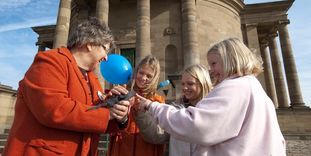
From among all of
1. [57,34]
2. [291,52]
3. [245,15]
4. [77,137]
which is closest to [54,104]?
[77,137]

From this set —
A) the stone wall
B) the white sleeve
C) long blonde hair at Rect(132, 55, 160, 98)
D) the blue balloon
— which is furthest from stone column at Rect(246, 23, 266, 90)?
the white sleeve

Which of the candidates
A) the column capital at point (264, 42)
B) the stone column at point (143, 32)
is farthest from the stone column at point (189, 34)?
the column capital at point (264, 42)

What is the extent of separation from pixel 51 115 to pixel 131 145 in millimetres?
1642

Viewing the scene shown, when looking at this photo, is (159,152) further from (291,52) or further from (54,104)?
(291,52)

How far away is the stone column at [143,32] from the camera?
1786cm

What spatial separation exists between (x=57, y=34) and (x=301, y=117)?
2042cm

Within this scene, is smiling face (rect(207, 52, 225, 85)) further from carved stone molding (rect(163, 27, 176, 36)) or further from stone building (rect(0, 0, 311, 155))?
carved stone molding (rect(163, 27, 176, 36))

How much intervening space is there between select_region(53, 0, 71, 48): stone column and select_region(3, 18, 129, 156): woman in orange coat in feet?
57.2

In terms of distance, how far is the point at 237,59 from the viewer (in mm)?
2307

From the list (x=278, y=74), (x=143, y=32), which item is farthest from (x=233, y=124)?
(x=278, y=74)

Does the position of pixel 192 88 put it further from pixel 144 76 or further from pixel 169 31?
pixel 169 31

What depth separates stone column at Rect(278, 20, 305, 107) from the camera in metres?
21.5

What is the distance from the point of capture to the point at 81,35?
2.59 metres

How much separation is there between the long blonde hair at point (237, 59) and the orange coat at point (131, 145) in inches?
61.4
